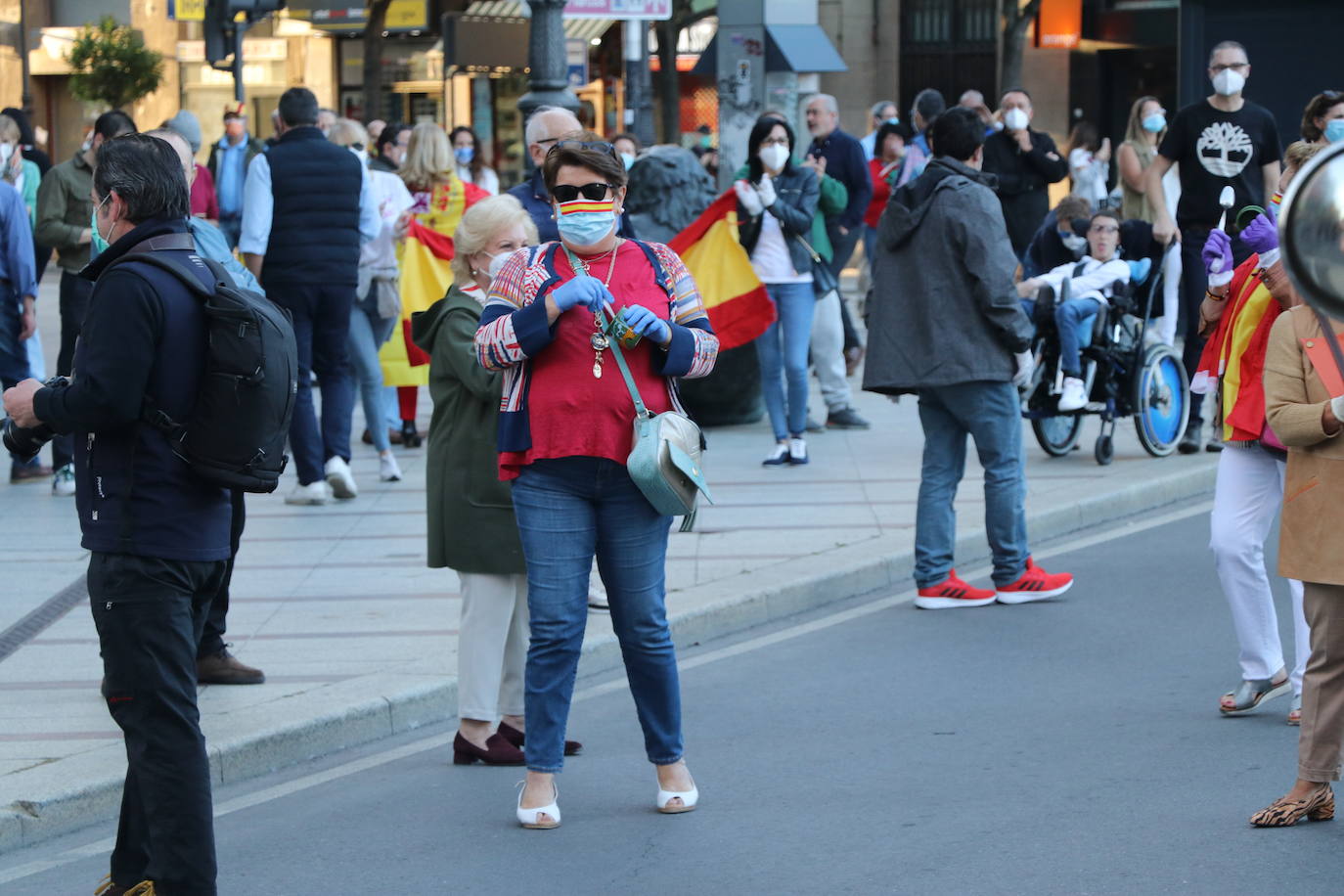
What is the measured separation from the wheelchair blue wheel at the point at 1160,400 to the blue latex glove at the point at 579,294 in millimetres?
7090

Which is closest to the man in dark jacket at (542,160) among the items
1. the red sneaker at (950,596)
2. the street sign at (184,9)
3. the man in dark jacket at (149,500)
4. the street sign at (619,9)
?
the red sneaker at (950,596)

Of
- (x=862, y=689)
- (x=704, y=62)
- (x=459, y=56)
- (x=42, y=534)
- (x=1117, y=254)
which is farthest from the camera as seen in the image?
(x=459, y=56)

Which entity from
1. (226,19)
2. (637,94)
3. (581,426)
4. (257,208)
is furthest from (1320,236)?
(637,94)

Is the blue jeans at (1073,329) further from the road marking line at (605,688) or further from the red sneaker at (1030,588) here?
the red sneaker at (1030,588)

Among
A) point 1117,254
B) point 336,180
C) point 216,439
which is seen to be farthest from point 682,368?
point 1117,254

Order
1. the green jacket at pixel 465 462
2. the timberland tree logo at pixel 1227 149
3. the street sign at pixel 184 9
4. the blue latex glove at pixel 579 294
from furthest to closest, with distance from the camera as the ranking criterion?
the street sign at pixel 184 9, the timberland tree logo at pixel 1227 149, the green jacket at pixel 465 462, the blue latex glove at pixel 579 294

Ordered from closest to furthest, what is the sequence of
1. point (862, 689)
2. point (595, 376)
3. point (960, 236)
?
point (595, 376), point (862, 689), point (960, 236)

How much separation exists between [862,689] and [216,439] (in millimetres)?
3174

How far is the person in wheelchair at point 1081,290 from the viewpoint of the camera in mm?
11430

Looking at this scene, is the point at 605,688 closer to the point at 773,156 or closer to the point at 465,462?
the point at 465,462

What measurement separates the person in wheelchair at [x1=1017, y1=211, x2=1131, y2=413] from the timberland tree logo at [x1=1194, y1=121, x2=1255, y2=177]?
0.66 meters

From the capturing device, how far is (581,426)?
17.6 feet

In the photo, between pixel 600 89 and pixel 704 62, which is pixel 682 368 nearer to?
pixel 704 62

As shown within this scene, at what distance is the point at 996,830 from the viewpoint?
5402mm
